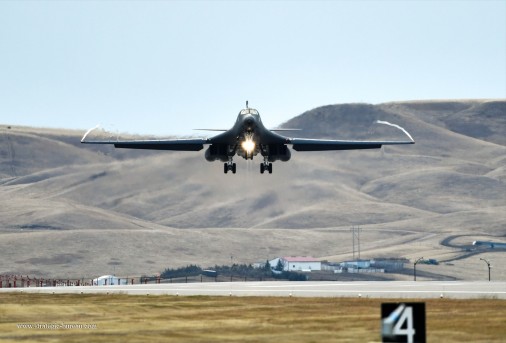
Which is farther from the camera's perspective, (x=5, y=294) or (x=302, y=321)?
(x=5, y=294)

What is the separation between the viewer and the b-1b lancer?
67.2m

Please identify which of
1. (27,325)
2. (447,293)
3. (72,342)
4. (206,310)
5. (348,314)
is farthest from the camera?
(447,293)

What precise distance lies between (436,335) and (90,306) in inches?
A: 1123

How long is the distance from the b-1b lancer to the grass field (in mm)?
10059

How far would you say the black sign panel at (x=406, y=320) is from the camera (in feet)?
94.5

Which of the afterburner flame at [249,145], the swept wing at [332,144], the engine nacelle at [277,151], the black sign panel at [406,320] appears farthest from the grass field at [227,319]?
the black sign panel at [406,320]

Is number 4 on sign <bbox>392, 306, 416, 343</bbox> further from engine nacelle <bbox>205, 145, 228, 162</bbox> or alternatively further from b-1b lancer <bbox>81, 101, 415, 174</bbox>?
engine nacelle <bbox>205, 145, 228, 162</bbox>

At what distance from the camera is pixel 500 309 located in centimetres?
6500

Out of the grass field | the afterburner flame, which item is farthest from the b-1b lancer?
the grass field

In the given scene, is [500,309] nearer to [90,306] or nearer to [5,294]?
[90,306]

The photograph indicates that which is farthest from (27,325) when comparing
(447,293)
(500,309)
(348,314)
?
(447,293)

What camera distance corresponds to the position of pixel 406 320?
29.2m

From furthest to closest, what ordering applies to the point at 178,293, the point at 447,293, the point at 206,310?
1. the point at 178,293
2. the point at 447,293
3. the point at 206,310

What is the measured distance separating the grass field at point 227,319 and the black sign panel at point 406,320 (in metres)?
19.8
